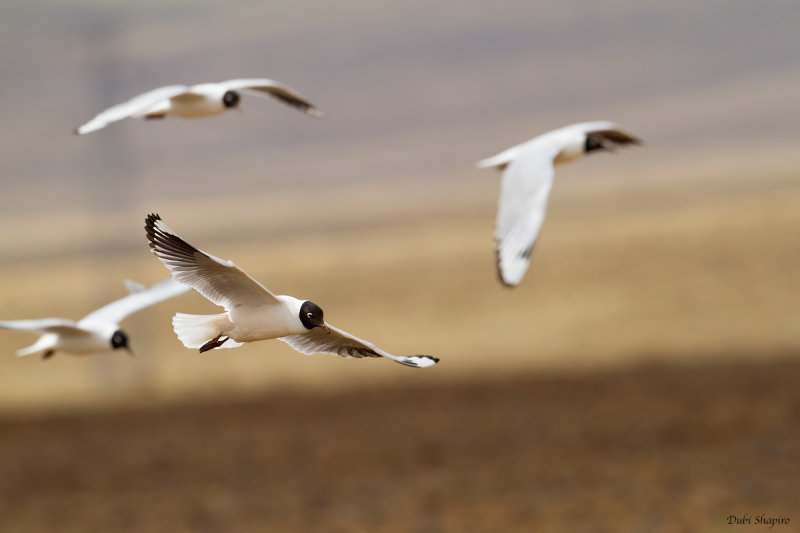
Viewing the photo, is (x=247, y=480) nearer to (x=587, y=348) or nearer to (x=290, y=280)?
(x=587, y=348)

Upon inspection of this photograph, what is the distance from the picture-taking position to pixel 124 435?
23688 millimetres

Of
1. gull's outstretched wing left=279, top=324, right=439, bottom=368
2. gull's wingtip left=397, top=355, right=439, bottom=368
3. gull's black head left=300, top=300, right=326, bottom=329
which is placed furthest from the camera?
gull's outstretched wing left=279, top=324, right=439, bottom=368

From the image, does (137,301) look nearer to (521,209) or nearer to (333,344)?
(333,344)

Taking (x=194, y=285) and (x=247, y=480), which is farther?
(x=247, y=480)

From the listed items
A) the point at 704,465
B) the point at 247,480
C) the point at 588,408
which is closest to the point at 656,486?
the point at 704,465

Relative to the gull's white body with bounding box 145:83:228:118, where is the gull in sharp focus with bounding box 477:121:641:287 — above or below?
below

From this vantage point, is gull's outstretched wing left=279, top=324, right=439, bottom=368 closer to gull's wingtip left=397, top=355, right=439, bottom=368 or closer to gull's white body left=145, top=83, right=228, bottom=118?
gull's wingtip left=397, top=355, right=439, bottom=368

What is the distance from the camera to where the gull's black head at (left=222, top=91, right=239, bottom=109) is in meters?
1.87

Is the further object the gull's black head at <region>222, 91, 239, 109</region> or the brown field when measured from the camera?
the brown field

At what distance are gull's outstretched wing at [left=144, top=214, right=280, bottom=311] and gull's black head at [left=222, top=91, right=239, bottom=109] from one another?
21.7 inches

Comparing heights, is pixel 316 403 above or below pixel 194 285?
below

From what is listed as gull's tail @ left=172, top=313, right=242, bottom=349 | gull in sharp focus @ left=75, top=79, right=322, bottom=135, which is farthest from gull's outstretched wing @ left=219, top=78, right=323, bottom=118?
gull's tail @ left=172, top=313, right=242, bottom=349

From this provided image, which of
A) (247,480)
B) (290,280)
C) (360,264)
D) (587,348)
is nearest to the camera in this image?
(247,480)

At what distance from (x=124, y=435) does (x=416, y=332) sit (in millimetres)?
9869
